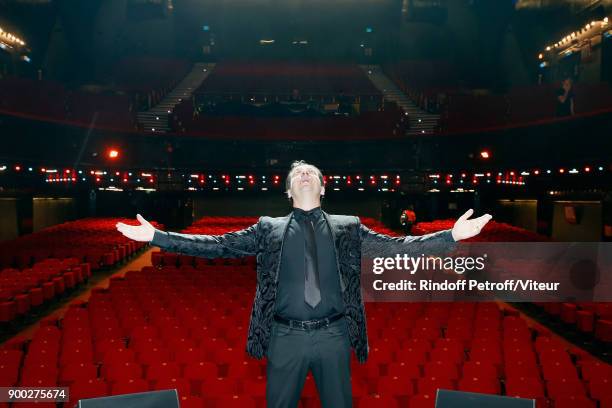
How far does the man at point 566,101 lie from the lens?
16.2 m

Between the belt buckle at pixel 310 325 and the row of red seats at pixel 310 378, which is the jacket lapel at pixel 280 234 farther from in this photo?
the row of red seats at pixel 310 378

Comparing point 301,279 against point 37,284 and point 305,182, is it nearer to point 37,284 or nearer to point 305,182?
point 305,182

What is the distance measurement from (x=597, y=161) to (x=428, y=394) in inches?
429

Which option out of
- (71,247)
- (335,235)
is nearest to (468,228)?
(335,235)

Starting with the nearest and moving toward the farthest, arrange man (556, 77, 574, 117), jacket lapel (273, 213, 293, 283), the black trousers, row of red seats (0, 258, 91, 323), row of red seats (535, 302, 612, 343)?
the black trousers
jacket lapel (273, 213, 293, 283)
row of red seats (535, 302, 612, 343)
row of red seats (0, 258, 91, 323)
man (556, 77, 574, 117)

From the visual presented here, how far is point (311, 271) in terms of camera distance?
2408mm

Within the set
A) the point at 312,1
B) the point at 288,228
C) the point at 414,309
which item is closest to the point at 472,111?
Result: the point at 312,1

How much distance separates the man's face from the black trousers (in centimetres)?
60

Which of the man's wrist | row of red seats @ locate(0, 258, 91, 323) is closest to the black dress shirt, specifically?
the man's wrist

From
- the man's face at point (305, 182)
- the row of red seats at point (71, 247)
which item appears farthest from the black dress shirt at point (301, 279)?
the row of red seats at point (71, 247)

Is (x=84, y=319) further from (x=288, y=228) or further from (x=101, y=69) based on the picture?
(x=101, y=69)

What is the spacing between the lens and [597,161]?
44.4ft

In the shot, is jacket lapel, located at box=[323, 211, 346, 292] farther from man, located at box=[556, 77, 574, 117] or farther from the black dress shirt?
man, located at box=[556, 77, 574, 117]

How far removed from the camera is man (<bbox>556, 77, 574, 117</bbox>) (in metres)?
16.2
